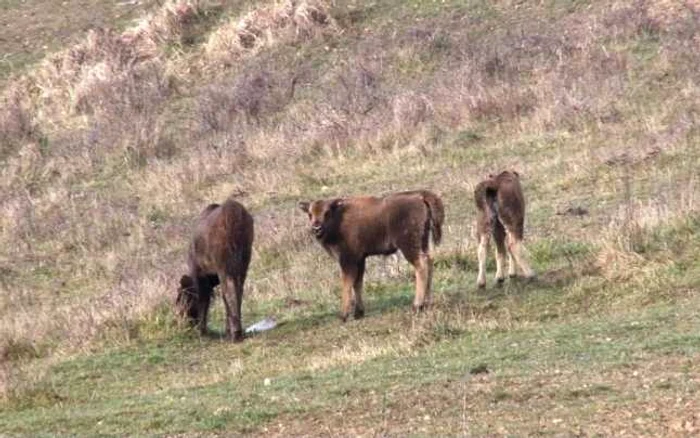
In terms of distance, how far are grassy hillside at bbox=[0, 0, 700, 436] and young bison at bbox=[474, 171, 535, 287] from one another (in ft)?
1.21

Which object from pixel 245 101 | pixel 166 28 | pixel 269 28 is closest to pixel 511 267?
pixel 245 101

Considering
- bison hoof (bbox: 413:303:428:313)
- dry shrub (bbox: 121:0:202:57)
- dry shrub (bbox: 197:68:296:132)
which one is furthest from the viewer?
dry shrub (bbox: 121:0:202:57)

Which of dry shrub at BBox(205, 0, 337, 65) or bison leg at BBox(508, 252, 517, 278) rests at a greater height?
dry shrub at BBox(205, 0, 337, 65)

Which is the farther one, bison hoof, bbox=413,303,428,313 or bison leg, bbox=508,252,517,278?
bison leg, bbox=508,252,517,278

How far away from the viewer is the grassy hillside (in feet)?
35.3

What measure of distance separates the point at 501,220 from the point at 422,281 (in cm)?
150

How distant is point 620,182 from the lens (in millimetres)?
19859

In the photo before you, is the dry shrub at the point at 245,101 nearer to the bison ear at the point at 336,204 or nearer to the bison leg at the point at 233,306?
the bison ear at the point at 336,204

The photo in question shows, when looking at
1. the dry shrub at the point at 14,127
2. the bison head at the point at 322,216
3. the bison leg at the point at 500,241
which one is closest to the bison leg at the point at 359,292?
the bison head at the point at 322,216

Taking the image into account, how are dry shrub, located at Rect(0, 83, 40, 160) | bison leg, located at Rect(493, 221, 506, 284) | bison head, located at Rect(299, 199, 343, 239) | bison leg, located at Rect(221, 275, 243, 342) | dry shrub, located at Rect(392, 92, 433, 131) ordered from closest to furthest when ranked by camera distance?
Result: bison leg, located at Rect(221, 275, 243, 342) → bison head, located at Rect(299, 199, 343, 239) → bison leg, located at Rect(493, 221, 506, 284) → dry shrub, located at Rect(392, 92, 433, 131) → dry shrub, located at Rect(0, 83, 40, 160)

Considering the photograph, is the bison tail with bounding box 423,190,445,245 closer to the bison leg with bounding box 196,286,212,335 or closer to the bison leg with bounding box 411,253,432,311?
the bison leg with bounding box 411,253,432,311

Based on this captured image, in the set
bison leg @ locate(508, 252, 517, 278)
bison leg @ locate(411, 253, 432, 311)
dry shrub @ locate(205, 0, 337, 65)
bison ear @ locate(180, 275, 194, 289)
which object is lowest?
bison leg @ locate(508, 252, 517, 278)

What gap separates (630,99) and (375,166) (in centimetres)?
476

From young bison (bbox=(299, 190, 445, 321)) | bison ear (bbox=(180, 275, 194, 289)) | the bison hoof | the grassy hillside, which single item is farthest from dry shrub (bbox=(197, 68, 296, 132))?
the bison hoof
